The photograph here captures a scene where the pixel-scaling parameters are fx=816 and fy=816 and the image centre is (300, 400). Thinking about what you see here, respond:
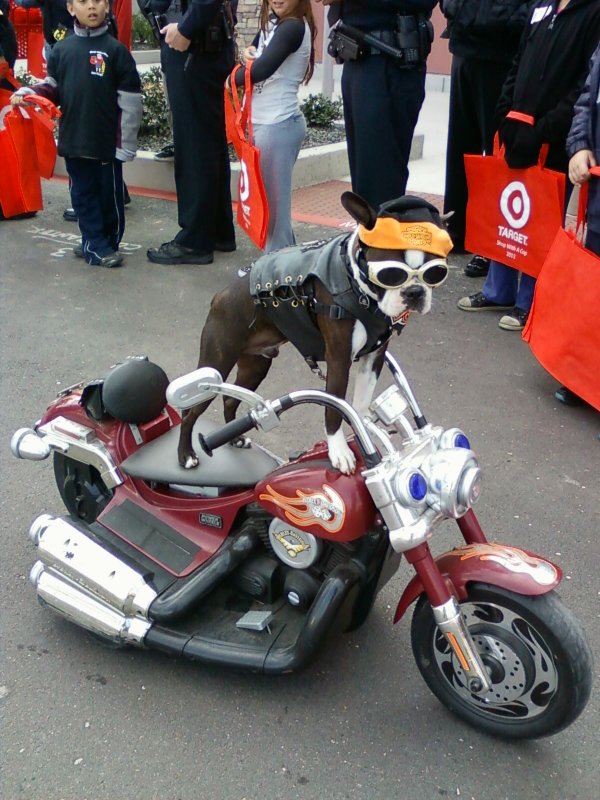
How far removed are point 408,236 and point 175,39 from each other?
3.98m

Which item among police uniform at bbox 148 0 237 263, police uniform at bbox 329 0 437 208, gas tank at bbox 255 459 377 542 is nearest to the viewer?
gas tank at bbox 255 459 377 542

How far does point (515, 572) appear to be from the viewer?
2.06 m

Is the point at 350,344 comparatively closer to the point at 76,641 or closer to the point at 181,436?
the point at 181,436

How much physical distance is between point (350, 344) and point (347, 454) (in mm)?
307

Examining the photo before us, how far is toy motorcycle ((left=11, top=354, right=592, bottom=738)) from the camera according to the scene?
2.04m

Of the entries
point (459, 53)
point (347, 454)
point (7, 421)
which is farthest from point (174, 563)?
point (459, 53)

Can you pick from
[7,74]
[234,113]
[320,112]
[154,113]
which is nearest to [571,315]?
[234,113]

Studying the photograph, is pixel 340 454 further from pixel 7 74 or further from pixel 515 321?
pixel 7 74

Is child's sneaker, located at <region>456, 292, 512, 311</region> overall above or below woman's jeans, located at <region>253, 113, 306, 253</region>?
below

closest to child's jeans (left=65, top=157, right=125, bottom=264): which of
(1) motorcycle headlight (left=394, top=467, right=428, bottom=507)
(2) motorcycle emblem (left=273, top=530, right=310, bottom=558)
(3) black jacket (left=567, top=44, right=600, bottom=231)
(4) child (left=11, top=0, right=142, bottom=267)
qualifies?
(4) child (left=11, top=0, right=142, bottom=267)

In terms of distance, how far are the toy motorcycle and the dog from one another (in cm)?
12

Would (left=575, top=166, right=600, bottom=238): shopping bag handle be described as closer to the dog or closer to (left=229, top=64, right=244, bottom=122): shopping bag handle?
the dog

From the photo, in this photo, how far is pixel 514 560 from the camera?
210cm

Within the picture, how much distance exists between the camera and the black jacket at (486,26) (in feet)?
16.0
